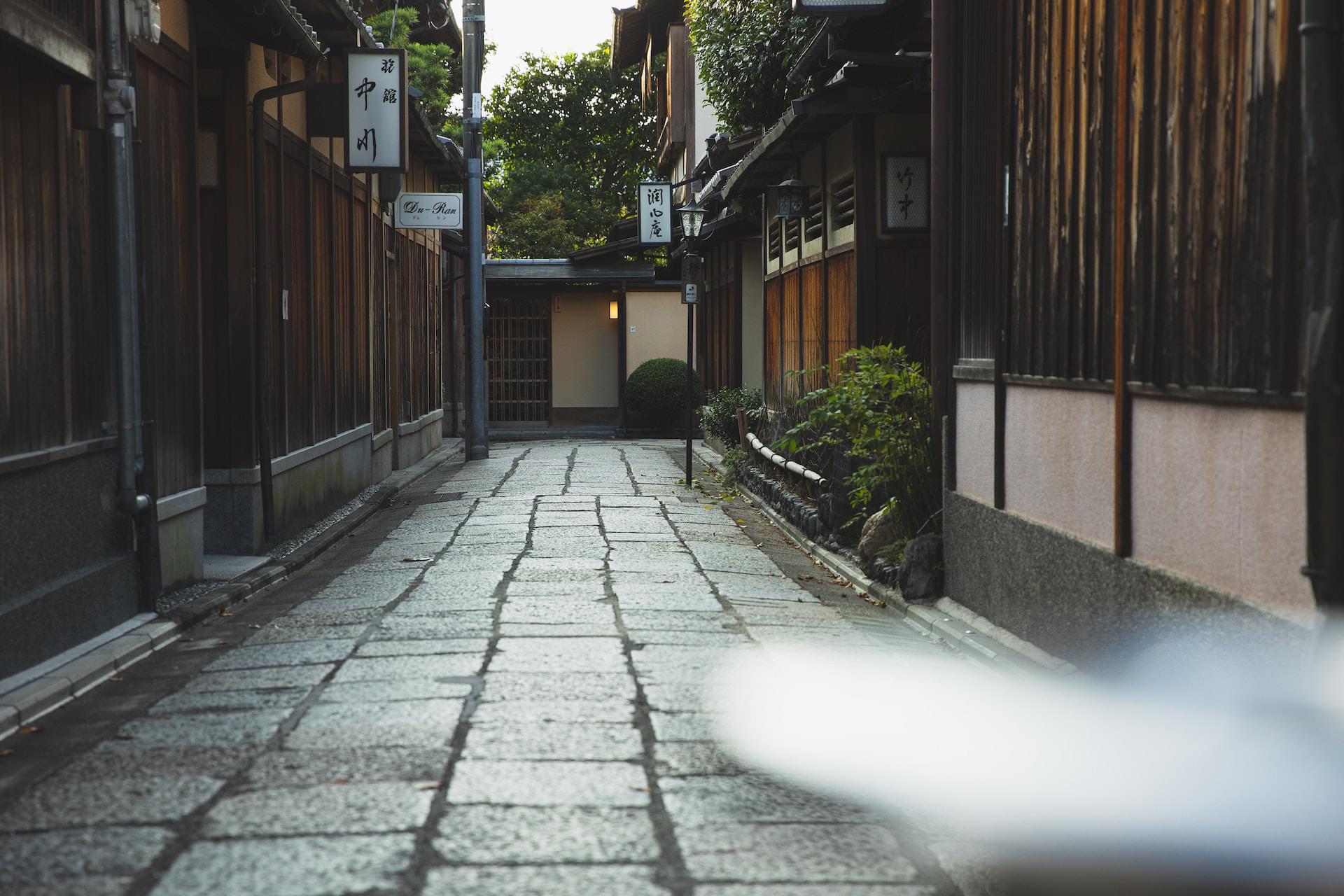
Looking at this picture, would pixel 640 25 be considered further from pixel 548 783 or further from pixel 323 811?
pixel 323 811

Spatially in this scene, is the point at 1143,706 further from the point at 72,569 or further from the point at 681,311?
the point at 681,311

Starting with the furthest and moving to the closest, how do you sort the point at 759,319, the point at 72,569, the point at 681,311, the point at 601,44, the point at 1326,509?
1. the point at 601,44
2. the point at 681,311
3. the point at 759,319
4. the point at 72,569
5. the point at 1326,509

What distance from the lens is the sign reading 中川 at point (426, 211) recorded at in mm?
19531

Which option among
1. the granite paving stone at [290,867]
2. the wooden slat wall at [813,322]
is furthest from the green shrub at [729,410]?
the granite paving stone at [290,867]

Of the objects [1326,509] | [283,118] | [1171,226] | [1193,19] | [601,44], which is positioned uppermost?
[601,44]

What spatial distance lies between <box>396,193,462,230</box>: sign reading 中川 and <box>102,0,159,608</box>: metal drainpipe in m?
11.0

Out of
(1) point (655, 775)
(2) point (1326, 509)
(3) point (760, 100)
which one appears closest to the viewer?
(2) point (1326, 509)

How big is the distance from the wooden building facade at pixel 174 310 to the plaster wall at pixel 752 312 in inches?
255

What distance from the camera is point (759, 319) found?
2259cm

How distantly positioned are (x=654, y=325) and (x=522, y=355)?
10.0ft

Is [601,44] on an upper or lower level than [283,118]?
upper

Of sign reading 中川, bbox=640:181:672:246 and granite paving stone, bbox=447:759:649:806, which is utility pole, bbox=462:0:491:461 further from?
granite paving stone, bbox=447:759:649:806

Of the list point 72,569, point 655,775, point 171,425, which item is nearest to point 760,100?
point 171,425

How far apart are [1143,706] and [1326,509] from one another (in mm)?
1805
